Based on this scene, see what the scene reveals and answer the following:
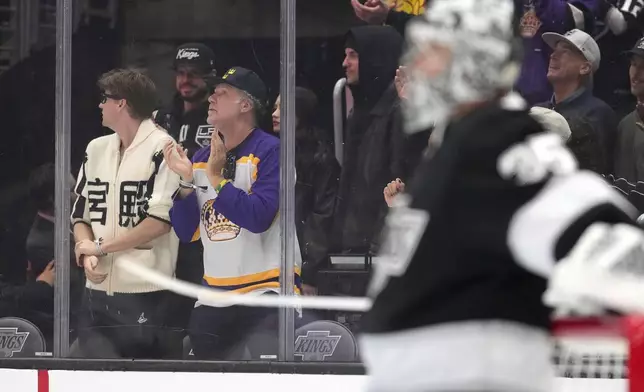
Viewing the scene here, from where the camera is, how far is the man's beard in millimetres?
4594

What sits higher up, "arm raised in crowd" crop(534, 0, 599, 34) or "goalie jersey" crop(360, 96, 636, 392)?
"arm raised in crowd" crop(534, 0, 599, 34)

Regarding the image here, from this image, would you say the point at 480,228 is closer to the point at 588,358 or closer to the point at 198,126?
the point at 588,358

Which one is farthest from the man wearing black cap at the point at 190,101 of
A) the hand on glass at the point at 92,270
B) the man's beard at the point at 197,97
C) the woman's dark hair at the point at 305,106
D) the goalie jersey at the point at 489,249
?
the goalie jersey at the point at 489,249

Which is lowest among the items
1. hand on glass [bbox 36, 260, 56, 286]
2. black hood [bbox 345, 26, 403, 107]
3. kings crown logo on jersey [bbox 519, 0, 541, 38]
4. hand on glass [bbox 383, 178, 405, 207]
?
hand on glass [bbox 36, 260, 56, 286]

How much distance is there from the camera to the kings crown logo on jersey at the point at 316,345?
4520 mm

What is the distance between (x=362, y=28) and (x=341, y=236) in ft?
2.28

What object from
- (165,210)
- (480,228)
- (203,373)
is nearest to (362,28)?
(165,210)

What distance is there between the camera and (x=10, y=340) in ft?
15.4

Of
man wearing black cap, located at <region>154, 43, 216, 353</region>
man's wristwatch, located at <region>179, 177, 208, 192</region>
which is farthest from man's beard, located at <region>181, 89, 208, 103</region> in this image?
man's wristwatch, located at <region>179, 177, 208, 192</region>

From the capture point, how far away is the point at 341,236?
14.8 ft

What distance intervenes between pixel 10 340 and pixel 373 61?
1.59 meters

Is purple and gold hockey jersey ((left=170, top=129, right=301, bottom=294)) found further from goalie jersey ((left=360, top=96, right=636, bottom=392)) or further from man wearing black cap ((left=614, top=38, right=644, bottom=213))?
goalie jersey ((left=360, top=96, right=636, bottom=392))

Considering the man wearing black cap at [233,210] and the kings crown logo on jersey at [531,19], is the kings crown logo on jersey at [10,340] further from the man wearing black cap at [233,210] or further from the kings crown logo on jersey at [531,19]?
the kings crown logo on jersey at [531,19]

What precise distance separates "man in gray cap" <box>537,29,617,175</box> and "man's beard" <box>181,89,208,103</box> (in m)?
1.15
